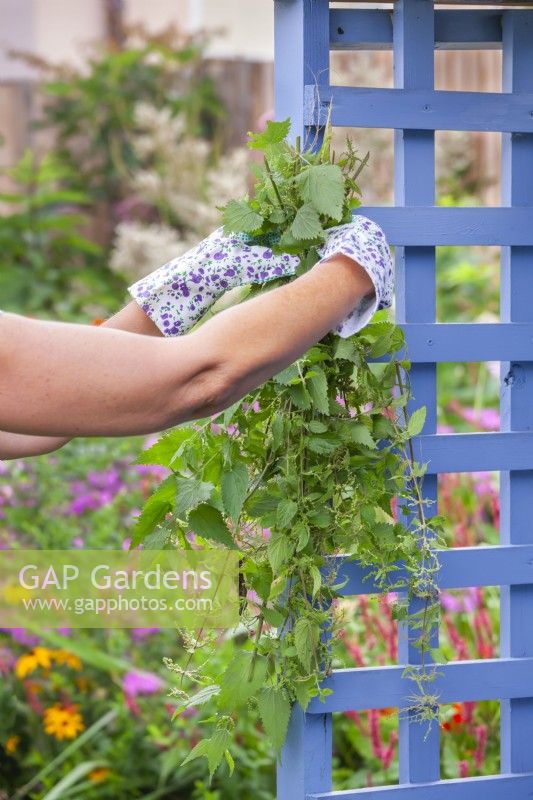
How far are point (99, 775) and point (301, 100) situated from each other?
1540 mm

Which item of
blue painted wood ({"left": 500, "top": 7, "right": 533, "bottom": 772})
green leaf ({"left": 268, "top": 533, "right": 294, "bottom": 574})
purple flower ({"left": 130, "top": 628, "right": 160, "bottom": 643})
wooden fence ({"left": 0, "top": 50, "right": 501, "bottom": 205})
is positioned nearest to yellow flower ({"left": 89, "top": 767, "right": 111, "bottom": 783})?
purple flower ({"left": 130, "top": 628, "right": 160, "bottom": 643})

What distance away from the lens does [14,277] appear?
487 cm

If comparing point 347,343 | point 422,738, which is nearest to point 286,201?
point 347,343

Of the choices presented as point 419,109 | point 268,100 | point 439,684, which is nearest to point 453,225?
point 419,109

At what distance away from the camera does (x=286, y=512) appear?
A: 1461 millimetres

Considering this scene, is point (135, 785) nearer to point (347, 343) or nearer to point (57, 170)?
point (347, 343)

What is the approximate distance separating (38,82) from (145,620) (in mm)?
4256

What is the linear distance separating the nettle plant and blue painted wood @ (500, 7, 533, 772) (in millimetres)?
175

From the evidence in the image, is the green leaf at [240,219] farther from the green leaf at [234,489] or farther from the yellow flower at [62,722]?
the yellow flower at [62,722]

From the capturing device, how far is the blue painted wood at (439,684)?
1.62 m

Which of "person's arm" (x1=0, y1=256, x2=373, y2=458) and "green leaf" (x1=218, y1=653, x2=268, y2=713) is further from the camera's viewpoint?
"green leaf" (x1=218, y1=653, x2=268, y2=713)

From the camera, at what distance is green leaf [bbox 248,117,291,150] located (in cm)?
143

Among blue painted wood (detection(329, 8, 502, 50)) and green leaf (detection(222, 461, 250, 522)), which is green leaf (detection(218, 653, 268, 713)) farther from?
blue painted wood (detection(329, 8, 502, 50))

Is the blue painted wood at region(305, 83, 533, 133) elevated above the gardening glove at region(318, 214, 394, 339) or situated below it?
above
